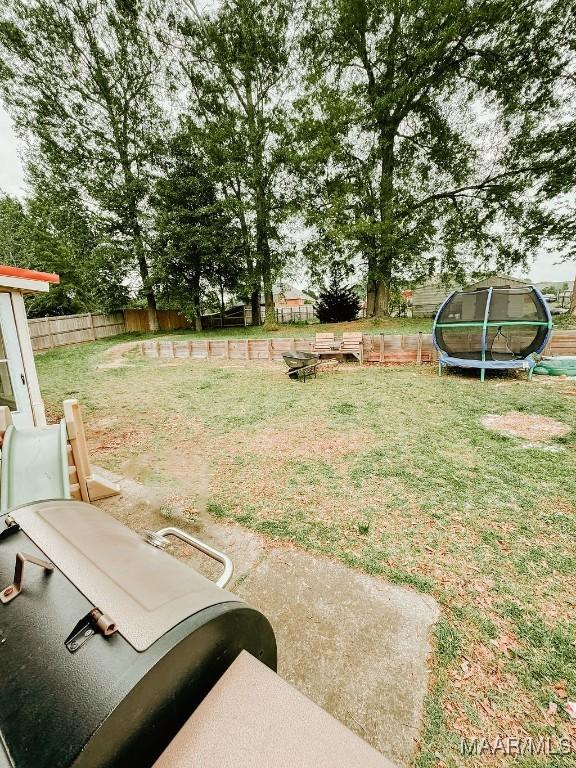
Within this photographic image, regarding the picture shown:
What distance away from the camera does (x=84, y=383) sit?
31.9 ft

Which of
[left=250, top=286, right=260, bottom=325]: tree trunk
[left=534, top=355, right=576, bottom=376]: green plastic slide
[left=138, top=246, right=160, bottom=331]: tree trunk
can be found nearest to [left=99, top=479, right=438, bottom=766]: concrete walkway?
[left=534, top=355, right=576, bottom=376]: green plastic slide

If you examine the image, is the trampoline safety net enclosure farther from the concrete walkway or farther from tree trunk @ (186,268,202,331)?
tree trunk @ (186,268,202,331)

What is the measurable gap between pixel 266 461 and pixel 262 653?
131 inches

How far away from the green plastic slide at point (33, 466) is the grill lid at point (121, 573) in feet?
5.41

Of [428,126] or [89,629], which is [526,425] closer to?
[89,629]

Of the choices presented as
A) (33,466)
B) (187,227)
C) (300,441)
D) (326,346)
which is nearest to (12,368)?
(33,466)

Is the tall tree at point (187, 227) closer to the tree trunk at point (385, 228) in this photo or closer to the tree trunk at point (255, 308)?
the tree trunk at point (255, 308)

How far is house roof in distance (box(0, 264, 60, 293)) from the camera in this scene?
4438mm

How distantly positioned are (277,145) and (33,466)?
20911 millimetres

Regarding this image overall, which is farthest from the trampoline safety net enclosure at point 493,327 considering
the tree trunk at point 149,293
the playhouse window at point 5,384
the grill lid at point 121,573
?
the tree trunk at point 149,293

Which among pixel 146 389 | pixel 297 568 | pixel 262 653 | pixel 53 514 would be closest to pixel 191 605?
pixel 262 653

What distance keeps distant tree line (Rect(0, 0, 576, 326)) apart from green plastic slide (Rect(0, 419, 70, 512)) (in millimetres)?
14655

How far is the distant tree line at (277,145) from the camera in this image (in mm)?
14664

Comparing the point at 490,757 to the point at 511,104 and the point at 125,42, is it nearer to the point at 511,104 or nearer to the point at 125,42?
the point at 511,104
